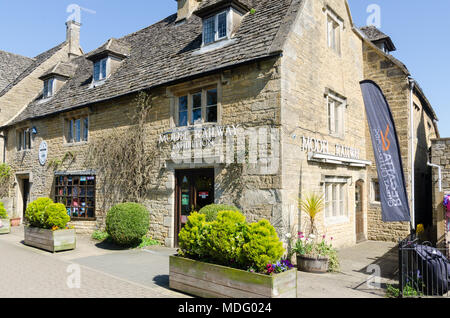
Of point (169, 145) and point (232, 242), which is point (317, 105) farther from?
point (232, 242)

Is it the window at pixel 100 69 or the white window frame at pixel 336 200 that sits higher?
the window at pixel 100 69

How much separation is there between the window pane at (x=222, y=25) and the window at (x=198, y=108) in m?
2.01

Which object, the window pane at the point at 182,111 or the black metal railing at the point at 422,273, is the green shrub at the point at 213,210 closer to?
the window pane at the point at 182,111

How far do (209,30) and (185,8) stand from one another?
4.36m

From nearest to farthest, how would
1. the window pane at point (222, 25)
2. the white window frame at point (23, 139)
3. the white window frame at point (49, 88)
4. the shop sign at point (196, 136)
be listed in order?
1. the shop sign at point (196, 136)
2. the window pane at point (222, 25)
3. the white window frame at point (49, 88)
4. the white window frame at point (23, 139)

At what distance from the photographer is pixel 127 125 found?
12766 mm

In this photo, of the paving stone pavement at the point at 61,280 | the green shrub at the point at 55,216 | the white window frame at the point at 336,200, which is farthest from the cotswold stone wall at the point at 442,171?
→ the green shrub at the point at 55,216

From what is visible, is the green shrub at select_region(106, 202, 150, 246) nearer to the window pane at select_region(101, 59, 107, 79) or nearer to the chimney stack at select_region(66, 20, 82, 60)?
the window pane at select_region(101, 59, 107, 79)

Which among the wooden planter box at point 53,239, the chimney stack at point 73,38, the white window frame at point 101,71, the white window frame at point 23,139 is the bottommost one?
the wooden planter box at point 53,239

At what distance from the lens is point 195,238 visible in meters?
6.36

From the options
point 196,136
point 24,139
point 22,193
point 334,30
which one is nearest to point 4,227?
point 22,193

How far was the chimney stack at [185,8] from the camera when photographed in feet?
49.1
